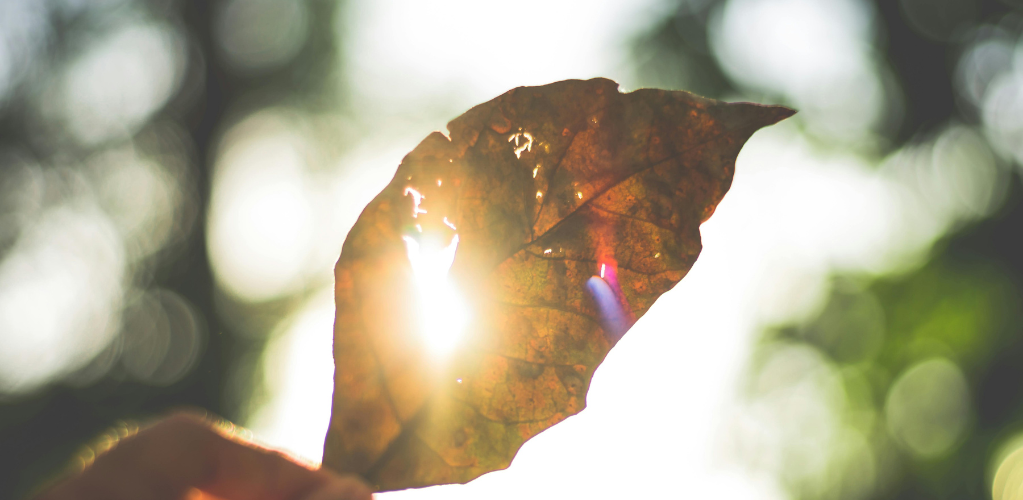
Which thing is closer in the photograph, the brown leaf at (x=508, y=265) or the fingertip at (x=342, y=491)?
the fingertip at (x=342, y=491)

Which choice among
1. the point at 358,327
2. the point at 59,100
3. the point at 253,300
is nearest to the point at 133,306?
the point at 253,300

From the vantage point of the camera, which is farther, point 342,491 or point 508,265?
point 508,265

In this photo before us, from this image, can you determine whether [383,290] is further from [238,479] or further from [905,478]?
[905,478]

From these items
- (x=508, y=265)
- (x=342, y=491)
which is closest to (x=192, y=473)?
(x=342, y=491)

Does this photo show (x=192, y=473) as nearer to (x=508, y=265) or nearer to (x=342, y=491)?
(x=342, y=491)

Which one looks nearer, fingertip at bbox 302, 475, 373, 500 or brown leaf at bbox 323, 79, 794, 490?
fingertip at bbox 302, 475, 373, 500
